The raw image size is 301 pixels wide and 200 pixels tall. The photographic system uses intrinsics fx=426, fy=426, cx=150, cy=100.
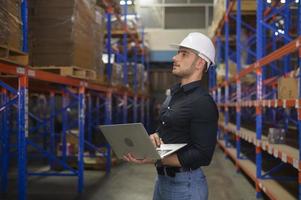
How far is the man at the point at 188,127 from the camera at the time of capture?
8.93ft

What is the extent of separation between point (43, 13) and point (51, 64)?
2.22 ft

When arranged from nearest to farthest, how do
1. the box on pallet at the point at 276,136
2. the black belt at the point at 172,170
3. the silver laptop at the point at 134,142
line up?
the silver laptop at the point at 134,142, the black belt at the point at 172,170, the box on pallet at the point at 276,136

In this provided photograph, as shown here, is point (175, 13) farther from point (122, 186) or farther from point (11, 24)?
point (11, 24)

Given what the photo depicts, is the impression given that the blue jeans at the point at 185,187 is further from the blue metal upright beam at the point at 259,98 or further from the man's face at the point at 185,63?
the blue metal upright beam at the point at 259,98

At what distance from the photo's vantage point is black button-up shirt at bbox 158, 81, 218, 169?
2707 millimetres

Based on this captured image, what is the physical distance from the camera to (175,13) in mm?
18750

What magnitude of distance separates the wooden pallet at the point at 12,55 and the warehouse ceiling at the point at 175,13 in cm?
1448

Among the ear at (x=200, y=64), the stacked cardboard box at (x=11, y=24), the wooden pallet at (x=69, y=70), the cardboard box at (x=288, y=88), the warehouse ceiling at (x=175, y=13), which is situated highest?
the warehouse ceiling at (x=175, y=13)

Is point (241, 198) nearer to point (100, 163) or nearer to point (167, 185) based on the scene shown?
point (100, 163)

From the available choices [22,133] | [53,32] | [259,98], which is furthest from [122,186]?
[22,133]

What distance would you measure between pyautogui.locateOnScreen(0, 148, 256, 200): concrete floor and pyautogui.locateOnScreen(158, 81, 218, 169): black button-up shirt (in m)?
3.77

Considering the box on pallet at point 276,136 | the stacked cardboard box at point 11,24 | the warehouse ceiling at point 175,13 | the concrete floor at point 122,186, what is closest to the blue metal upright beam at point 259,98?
the box on pallet at point 276,136

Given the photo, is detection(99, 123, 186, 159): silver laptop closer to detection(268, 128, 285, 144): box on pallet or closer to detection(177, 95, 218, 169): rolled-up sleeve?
detection(177, 95, 218, 169): rolled-up sleeve

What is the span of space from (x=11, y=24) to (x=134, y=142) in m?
2.24
